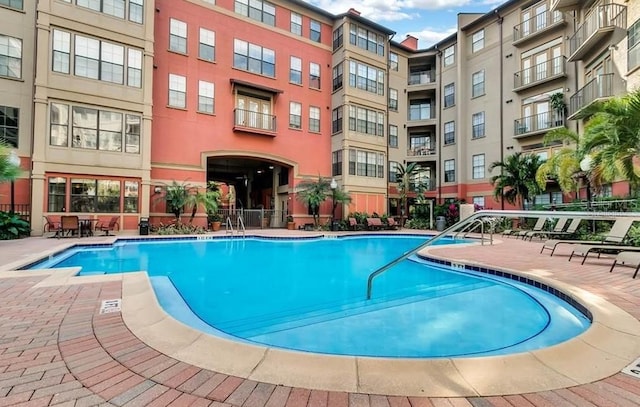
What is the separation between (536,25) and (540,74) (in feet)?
9.56

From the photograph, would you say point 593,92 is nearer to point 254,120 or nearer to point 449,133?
point 449,133

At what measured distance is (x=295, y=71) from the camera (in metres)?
20.4

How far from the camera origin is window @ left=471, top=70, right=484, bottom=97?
22316mm

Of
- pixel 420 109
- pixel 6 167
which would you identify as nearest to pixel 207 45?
pixel 6 167

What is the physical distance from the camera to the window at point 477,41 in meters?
22.4

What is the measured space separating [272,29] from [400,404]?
69.5 feet

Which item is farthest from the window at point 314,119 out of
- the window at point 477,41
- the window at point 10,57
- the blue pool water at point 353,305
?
the window at point 10,57

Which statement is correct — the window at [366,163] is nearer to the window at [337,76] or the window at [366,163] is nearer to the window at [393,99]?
the window at [337,76]

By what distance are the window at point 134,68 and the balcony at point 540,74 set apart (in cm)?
2062

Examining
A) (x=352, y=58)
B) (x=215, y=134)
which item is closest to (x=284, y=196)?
(x=215, y=134)

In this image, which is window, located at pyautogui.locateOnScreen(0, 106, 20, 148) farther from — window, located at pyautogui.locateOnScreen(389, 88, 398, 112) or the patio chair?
window, located at pyautogui.locateOnScreen(389, 88, 398, 112)

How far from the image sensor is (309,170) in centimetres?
2078

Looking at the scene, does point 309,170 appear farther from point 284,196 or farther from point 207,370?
point 207,370

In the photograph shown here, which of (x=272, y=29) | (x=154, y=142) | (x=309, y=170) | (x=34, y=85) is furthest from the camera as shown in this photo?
(x=309, y=170)
